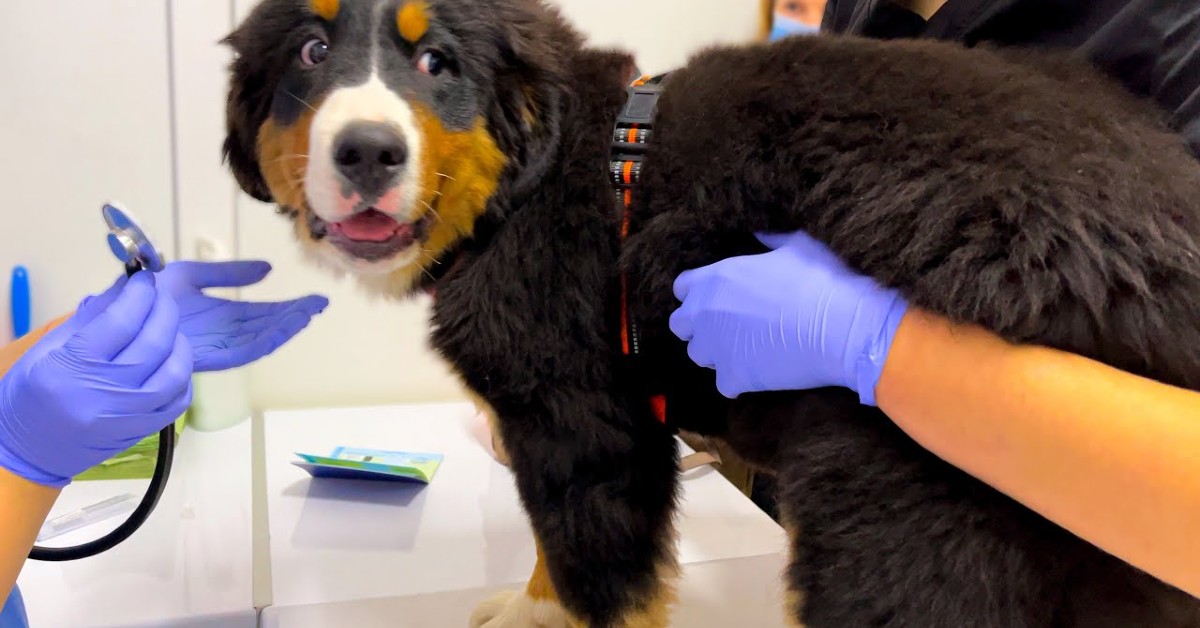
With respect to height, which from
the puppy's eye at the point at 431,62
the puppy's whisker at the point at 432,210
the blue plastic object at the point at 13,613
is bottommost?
the blue plastic object at the point at 13,613

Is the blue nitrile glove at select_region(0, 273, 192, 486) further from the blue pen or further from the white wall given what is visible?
the blue pen

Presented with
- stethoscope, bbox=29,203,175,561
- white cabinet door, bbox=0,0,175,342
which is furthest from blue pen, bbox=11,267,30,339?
stethoscope, bbox=29,203,175,561

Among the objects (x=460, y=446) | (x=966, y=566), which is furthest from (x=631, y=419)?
(x=460, y=446)

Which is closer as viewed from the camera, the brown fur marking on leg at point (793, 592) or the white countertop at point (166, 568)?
the brown fur marking on leg at point (793, 592)

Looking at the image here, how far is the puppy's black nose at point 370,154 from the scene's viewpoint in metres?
0.92

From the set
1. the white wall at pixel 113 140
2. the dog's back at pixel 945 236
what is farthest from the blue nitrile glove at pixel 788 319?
the white wall at pixel 113 140

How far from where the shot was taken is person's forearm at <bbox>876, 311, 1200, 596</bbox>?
0.69 m

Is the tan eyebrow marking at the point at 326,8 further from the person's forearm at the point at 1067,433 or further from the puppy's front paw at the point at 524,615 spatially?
the puppy's front paw at the point at 524,615

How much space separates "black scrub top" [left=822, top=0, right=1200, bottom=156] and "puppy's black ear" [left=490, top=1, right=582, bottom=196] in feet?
2.06

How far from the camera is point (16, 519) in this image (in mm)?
889

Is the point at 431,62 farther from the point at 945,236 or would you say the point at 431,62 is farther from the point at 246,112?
the point at 945,236

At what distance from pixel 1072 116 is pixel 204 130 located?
176cm

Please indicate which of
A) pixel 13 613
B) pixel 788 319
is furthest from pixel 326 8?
pixel 13 613

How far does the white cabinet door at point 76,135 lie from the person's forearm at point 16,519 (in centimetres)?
109
